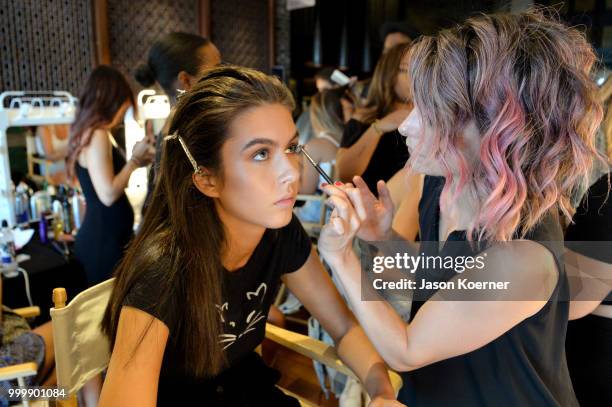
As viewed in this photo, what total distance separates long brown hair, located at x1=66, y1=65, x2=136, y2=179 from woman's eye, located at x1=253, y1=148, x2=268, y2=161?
1.15 m

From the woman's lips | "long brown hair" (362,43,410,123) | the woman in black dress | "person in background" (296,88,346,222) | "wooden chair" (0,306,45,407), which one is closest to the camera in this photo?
the woman's lips

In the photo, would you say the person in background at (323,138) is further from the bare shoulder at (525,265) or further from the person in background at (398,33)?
the bare shoulder at (525,265)

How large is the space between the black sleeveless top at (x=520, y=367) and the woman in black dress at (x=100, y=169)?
1.38 meters

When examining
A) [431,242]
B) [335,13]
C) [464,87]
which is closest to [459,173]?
[464,87]

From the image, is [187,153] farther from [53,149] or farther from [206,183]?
[53,149]

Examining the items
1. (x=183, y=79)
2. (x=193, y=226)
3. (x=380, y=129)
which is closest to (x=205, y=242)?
(x=193, y=226)

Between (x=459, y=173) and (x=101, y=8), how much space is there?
3.54m

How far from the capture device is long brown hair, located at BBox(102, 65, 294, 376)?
2.92 ft

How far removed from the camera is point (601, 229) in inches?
39.1

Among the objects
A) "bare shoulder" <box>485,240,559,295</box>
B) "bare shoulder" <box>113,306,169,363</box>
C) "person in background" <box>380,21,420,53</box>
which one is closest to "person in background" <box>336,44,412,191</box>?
"person in background" <box>380,21,420,53</box>

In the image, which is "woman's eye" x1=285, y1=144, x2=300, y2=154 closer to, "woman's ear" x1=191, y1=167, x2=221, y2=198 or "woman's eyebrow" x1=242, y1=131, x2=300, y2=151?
"woman's eyebrow" x1=242, y1=131, x2=300, y2=151

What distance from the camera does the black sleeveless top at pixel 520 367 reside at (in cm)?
79

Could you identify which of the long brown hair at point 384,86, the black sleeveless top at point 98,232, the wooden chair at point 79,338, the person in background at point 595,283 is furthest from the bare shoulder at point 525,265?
the black sleeveless top at point 98,232

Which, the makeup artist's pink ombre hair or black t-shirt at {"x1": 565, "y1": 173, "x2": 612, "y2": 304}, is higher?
the makeup artist's pink ombre hair
